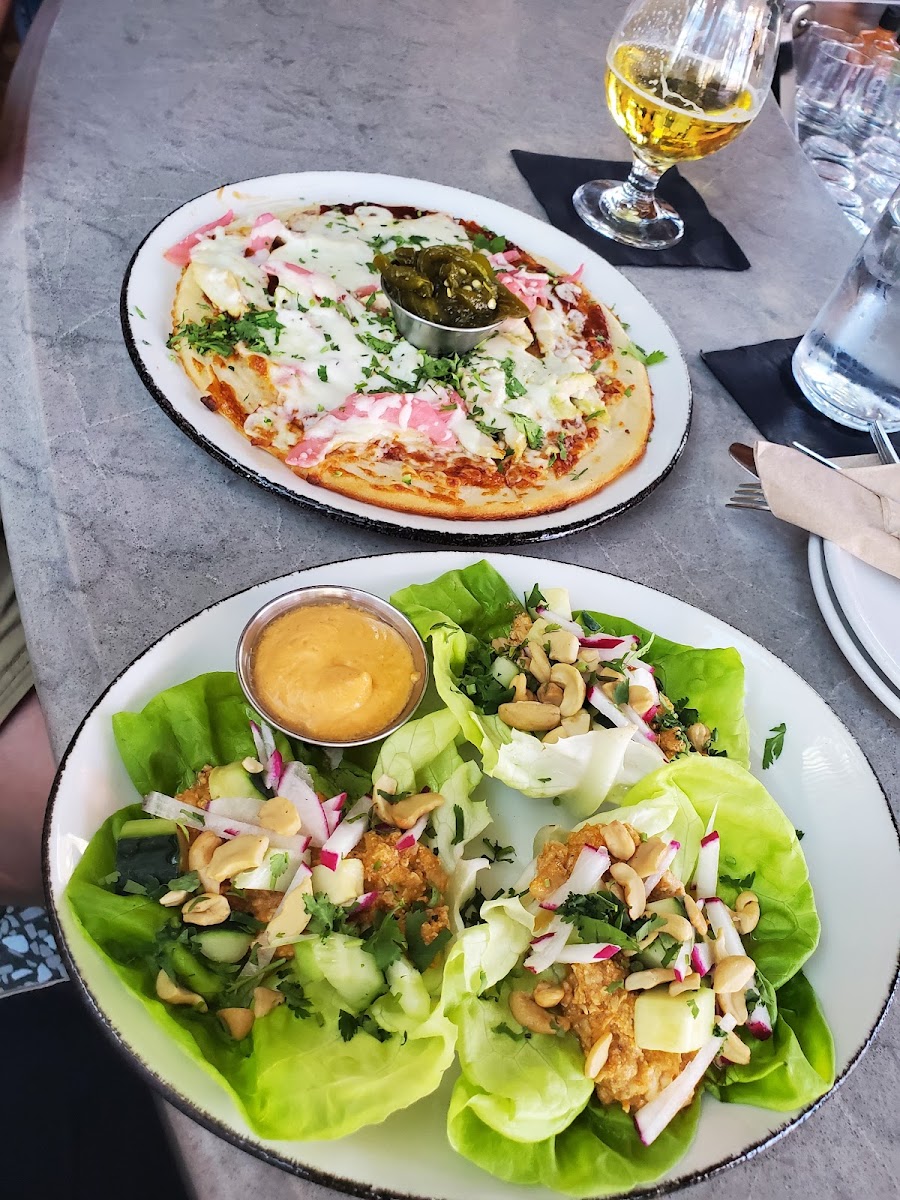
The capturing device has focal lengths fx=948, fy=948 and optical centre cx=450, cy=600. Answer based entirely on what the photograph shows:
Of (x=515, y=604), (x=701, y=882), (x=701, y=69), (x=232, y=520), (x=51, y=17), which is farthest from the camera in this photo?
(x=51, y=17)

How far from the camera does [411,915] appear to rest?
116 cm

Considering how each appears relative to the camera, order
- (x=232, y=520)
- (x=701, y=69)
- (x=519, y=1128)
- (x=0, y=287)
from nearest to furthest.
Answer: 1. (x=519, y=1128)
2. (x=232, y=520)
3. (x=0, y=287)
4. (x=701, y=69)

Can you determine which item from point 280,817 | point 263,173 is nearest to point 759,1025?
point 280,817

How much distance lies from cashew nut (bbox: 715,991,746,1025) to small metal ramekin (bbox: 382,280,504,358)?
1483mm

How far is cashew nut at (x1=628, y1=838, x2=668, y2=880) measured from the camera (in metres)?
1.18

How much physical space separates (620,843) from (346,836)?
1.13ft

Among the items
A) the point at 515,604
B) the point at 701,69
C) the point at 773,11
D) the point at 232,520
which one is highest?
the point at 773,11

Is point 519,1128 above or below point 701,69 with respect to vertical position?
below

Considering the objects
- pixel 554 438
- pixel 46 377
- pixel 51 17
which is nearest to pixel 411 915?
pixel 554 438

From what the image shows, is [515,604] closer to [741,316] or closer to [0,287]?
[0,287]

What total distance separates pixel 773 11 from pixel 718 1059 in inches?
95.5

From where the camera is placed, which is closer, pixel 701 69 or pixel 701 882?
pixel 701 882

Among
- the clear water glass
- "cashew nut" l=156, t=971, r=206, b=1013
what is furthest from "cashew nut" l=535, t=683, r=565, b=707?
the clear water glass

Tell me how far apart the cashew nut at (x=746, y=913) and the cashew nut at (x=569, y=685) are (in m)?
0.34
